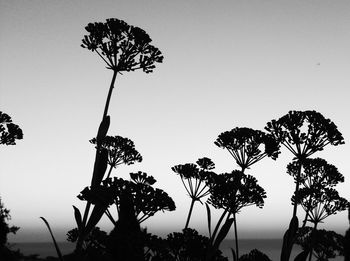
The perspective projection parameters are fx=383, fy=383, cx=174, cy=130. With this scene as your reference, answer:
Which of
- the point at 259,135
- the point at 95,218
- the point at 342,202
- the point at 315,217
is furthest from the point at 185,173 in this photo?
the point at 95,218

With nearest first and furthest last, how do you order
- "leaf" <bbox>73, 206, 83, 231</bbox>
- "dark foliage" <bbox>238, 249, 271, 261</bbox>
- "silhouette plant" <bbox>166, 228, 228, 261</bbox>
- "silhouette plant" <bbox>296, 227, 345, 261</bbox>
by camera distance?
1. "leaf" <bbox>73, 206, 83, 231</bbox>
2. "silhouette plant" <bbox>166, 228, 228, 261</bbox>
3. "dark foliage" <bbox>238, 249, 271, 261</bbox>
4. "silhouette plant" <bbox>296, 227, 345, 261</bbox>

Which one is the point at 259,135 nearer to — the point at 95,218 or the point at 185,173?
the point at 185,173

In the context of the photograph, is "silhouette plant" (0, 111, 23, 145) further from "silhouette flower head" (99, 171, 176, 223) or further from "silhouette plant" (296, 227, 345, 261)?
"silhouette plant" (296, 227, 345, 261)

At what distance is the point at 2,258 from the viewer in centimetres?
1195

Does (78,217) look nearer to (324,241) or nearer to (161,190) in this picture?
(161,190)

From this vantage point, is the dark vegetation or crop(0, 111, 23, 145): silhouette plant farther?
crop(0, 111, 23, 145): silhouette plant

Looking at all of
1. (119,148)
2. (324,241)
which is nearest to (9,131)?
(119,148)

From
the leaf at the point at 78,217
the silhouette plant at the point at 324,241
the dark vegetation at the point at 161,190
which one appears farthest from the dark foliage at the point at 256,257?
the silhouette plant at the point at 324,241

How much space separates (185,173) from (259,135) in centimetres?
427

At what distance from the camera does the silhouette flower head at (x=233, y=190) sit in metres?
10.7

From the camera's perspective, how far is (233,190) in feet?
33.7

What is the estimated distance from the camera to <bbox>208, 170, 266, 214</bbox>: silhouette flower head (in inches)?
420

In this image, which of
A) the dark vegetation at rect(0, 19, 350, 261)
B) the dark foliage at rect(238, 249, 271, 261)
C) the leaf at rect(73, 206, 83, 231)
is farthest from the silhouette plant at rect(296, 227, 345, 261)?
the leaf at rect(73, 206, 83, 231)

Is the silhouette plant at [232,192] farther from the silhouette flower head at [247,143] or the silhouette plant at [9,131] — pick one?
the silhouette plant at [9,131]
